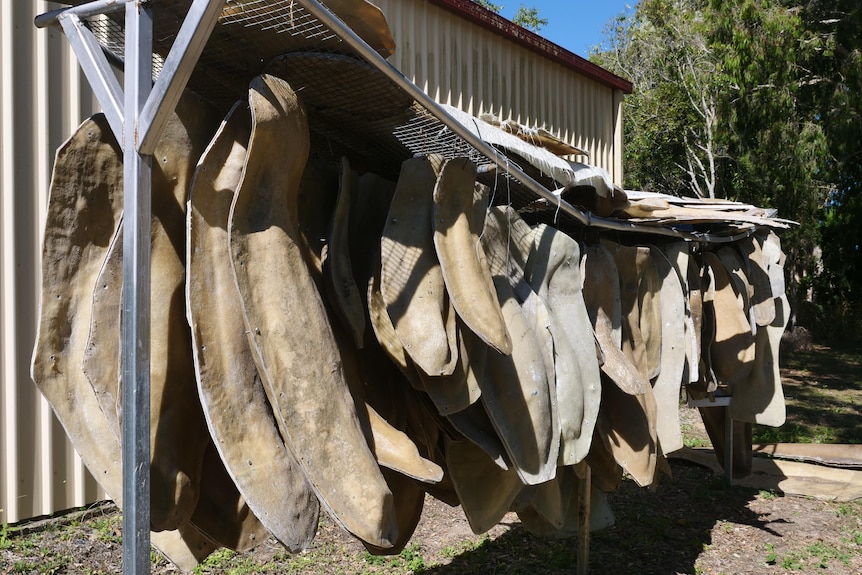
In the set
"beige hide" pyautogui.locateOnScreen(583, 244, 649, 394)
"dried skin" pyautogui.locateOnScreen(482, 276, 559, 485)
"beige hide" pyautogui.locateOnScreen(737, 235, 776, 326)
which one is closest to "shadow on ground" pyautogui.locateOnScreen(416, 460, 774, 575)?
"beige hide" pyautogui.locateOnScreen(737, 235, 776, 326)

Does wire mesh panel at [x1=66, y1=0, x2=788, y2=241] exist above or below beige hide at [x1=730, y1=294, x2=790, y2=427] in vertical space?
above

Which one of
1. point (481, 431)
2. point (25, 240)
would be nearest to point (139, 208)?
point (481, 431)

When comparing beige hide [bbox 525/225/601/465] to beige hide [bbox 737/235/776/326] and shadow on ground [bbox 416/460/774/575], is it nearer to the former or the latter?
beige hide [bbox 737/235/776/326]

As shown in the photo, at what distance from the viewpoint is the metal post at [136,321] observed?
1.17 m

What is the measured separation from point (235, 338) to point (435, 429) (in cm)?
74

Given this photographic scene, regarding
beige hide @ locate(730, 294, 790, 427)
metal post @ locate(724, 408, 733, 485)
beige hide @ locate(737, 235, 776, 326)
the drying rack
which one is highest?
the drying rack

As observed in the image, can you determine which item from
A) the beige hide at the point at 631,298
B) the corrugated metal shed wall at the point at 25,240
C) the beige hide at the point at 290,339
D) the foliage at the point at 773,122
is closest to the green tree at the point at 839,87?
the foliage at the point at 773,122

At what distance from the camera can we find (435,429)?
1.89 m

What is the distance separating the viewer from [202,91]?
5.20 ft

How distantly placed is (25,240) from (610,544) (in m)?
3.88

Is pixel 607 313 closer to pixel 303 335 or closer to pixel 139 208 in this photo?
pixel 303 335

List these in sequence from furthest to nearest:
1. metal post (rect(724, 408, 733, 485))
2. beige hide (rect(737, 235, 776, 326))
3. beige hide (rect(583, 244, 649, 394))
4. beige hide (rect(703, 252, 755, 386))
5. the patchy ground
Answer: metal post (rect(724, 408, 733, 485)), the patchy ground, beige hide (rect(737, 235, 776, 326)), beige hide (rect(703, 252, 755, 386)), beige hide (rect(583, 244, 649, 394))

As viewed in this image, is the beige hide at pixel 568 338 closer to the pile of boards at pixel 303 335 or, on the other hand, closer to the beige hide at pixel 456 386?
the pile of boards at pixel 303 335

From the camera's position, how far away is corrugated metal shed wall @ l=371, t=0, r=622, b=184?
601 centimetres
